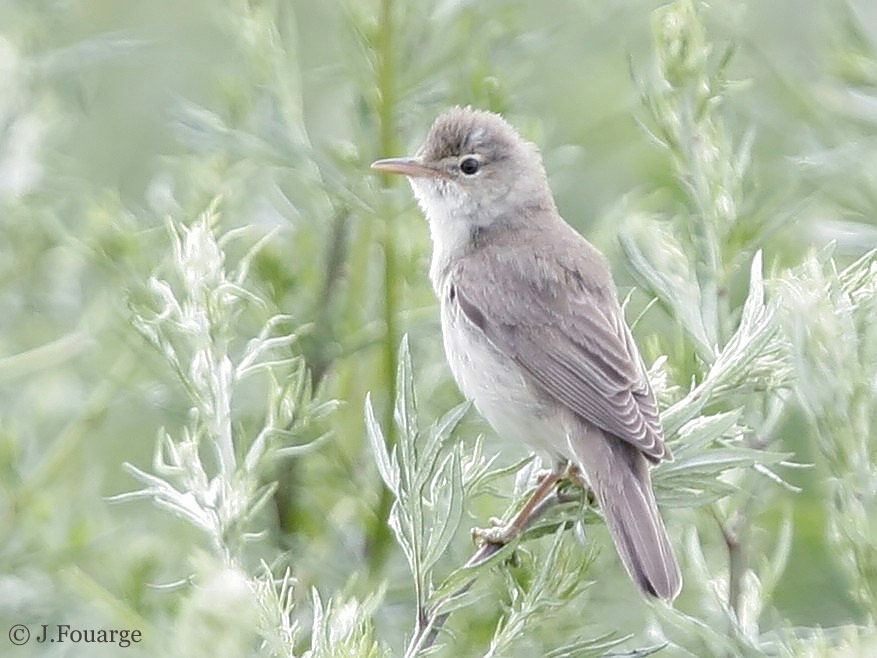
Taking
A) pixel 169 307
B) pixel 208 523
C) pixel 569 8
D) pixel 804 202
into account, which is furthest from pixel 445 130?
pixel 208 523

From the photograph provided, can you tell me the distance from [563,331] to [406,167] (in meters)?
0.48

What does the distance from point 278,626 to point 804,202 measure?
1.13 m

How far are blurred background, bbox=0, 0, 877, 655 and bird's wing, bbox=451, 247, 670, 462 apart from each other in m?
0.10

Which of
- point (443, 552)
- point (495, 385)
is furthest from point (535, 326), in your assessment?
point (443, 552)

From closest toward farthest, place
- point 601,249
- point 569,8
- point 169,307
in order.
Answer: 1. point 169,307
2. point 601,249
3. point 569,8

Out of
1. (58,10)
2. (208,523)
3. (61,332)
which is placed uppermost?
(58,10)

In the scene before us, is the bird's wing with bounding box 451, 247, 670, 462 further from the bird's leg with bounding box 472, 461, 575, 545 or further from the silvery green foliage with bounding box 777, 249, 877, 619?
the silvery green foliage with bounding box 777, 249, 877, 619

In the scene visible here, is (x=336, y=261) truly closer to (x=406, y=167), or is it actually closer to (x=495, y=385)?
(x=406, y=167)

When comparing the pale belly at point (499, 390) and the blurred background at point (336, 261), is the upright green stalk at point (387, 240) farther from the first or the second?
the pale belly at point (499, 390)

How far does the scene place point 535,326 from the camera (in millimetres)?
3311

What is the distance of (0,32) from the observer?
129 inches

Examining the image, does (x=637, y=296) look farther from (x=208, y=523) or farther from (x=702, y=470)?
(x=208, y=523)

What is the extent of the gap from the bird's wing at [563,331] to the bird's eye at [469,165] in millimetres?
326

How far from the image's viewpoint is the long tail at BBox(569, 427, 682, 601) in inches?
93.1
